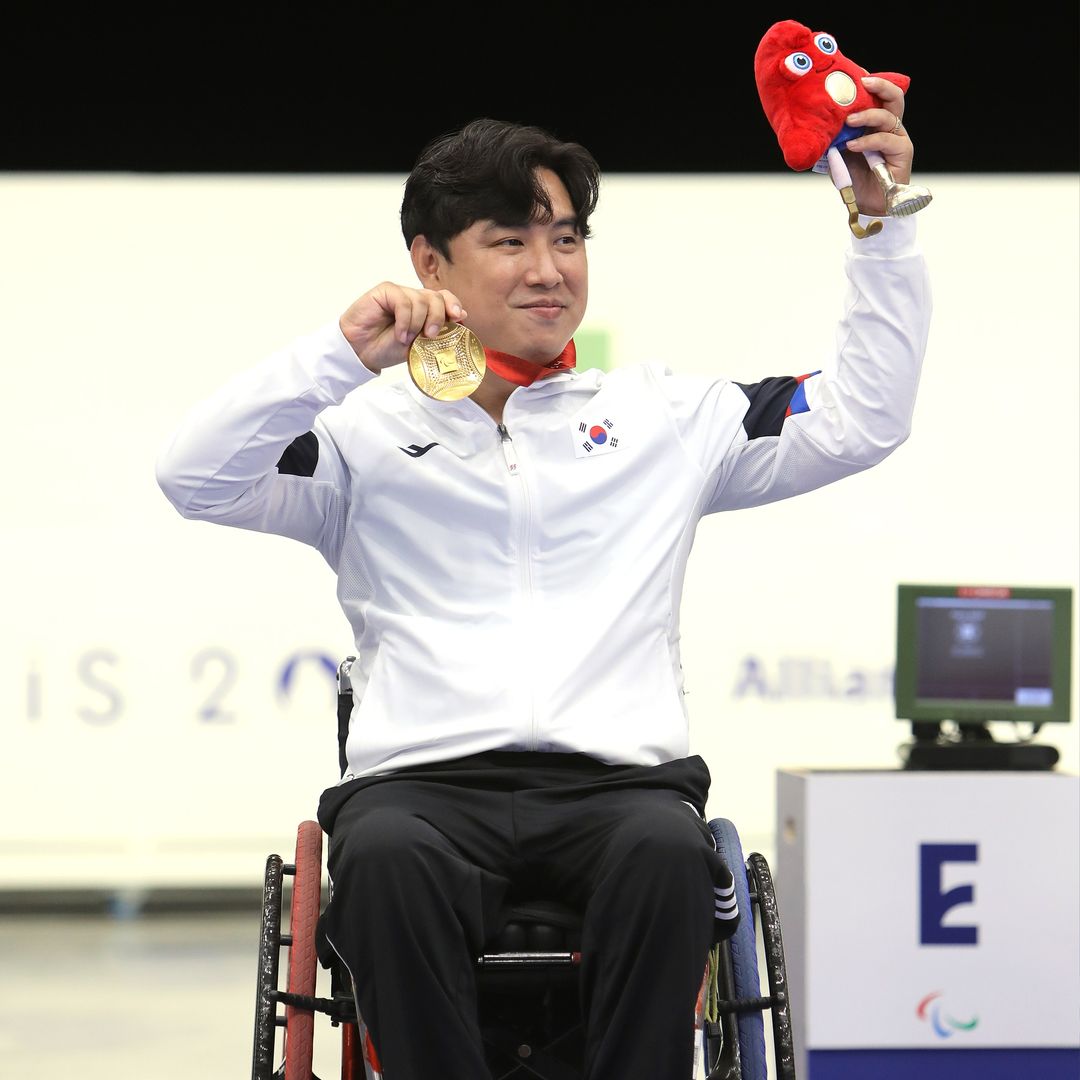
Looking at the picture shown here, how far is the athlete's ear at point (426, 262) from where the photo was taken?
1.96 meters

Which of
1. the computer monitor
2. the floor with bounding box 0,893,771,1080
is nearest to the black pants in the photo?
the floor with bounding box 0,893,771,1080

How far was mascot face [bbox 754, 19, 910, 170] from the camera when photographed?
1.71 metres

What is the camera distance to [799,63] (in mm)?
1730

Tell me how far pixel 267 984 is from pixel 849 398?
962 mm

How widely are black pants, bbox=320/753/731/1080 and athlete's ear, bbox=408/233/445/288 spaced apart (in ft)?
2.25

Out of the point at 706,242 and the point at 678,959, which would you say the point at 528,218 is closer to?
the point at 678,959

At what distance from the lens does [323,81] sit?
5086 millimetres

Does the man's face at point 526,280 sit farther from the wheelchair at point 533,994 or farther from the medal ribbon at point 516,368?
the wheelchair at point 533,994

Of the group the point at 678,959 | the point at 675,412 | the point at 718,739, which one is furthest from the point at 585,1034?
the point at 718,739

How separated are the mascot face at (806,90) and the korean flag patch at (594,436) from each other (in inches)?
14.8

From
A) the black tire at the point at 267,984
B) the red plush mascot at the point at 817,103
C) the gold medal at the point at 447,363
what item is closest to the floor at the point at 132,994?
the black tire at the point at 267,984

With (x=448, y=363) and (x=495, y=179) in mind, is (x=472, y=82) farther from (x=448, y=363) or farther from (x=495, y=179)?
(x=448, y=363)

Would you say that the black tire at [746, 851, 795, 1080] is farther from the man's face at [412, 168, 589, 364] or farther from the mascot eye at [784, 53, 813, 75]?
the mascot eye at [784, 53, 813, 75]

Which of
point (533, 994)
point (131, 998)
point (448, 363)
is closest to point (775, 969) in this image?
point (533, 994)
